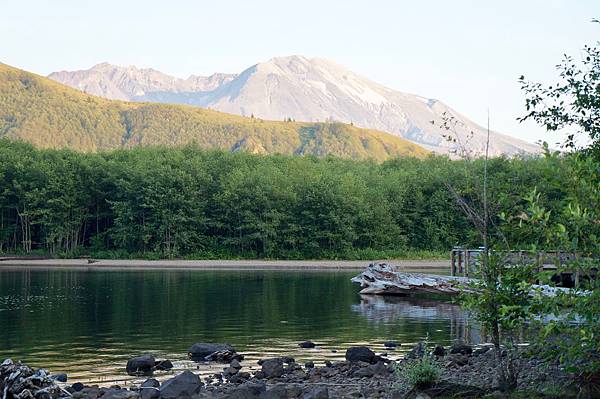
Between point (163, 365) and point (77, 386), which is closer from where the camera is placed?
point (77, 386)

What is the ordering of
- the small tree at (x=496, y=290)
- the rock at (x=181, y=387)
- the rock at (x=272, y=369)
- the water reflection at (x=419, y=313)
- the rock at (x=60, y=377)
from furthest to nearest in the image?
the water reflection at (x=419, y=313) < the rock at (x=60, y=377) < the rock at (x=272, y=369) < the rock at (x=181, y=387) < the small tree at (x=496, y=290)

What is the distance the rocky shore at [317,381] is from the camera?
13.4m

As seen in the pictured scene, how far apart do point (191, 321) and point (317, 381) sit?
13.7m

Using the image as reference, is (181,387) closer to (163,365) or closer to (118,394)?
(118,394)

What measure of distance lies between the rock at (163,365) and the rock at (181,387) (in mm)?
4126

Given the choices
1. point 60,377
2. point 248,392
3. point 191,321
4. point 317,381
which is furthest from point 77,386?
point 191,321

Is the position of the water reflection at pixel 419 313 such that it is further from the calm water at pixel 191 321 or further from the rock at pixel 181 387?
the rock at pixel 181 387

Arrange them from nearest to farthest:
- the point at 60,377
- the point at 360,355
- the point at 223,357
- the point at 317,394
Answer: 1. the point at 317,394
2. the point at 60,377
3. the point at 360,355
4. the point at 223,357

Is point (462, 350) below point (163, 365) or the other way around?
the other way around

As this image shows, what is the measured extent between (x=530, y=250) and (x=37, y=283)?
42.1 metres

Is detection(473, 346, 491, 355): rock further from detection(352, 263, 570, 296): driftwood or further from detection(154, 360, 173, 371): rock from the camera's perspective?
detection(352, 263, 570, 296): driftwood

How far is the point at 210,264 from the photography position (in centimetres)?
6625

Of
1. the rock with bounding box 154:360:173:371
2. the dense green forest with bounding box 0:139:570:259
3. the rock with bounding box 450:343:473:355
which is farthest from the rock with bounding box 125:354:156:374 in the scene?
the dense green forest with bounding box 0:139:570:259

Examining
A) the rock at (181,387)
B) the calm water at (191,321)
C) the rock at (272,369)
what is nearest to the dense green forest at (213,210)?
the calm water at (191,321)
